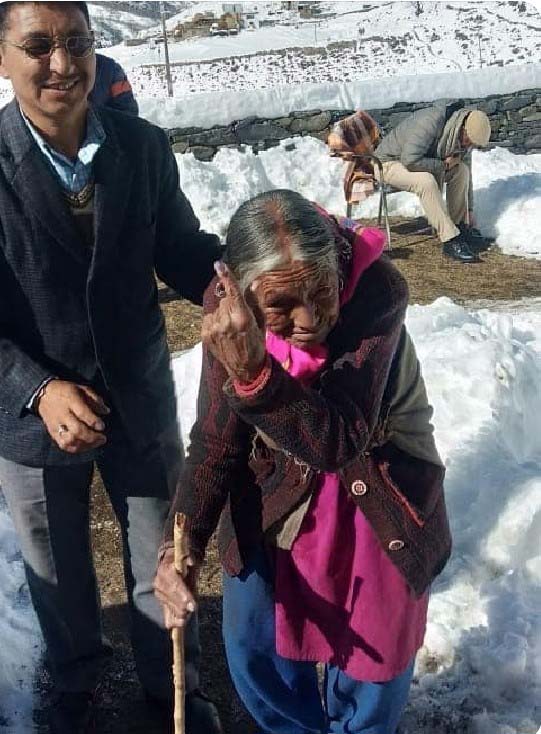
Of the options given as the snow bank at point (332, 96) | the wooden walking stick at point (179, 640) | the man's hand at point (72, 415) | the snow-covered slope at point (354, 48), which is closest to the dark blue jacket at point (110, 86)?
the snow bank at point (332, 96)

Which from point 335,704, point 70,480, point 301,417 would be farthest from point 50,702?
point 301,417

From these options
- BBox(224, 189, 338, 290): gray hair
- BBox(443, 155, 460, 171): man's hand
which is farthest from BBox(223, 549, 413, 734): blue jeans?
BBox(443, 155, 460, 171): man's hand

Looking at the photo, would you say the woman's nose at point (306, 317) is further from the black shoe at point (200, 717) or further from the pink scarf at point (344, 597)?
the black shoe at point (200, 717)

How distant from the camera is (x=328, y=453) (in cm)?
142

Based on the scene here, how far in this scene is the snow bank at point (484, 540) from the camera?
8.02 ft

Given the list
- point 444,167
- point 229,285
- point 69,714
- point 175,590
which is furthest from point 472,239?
point 229,285

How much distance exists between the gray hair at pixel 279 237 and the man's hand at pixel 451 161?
246 inches

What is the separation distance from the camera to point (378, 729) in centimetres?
183

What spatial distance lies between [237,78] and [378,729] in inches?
557

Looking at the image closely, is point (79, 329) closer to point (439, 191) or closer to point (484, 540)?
point (484, 540)

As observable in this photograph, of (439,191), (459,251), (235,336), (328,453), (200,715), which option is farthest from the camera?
(439,191)

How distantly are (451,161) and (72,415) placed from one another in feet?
21.0

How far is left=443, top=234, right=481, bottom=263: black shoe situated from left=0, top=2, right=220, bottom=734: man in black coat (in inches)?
213

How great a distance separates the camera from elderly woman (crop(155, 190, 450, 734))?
1418 mm
